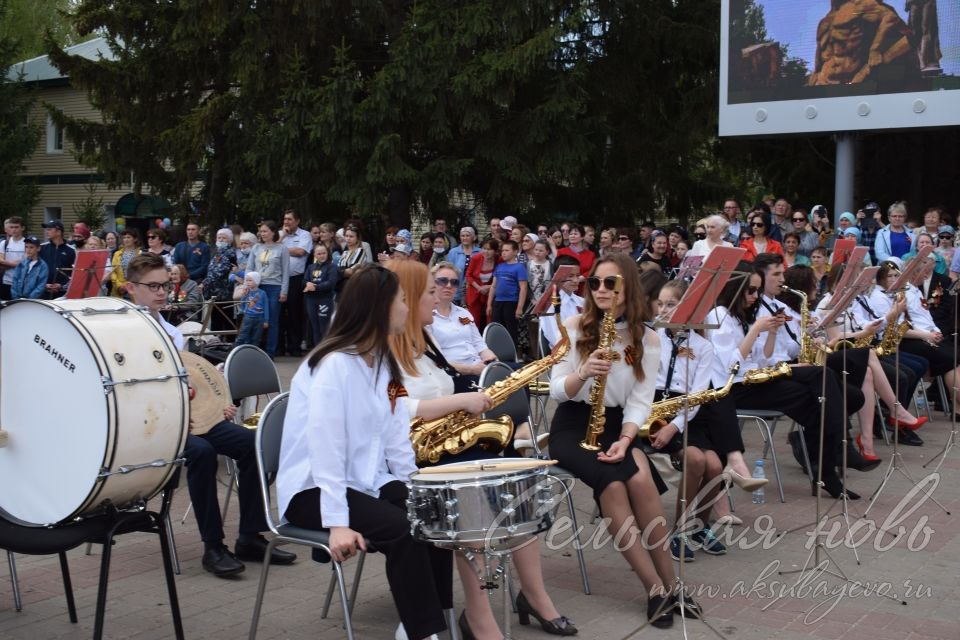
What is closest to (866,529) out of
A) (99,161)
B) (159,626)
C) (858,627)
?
(858,627)

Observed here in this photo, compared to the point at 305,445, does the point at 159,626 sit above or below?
below

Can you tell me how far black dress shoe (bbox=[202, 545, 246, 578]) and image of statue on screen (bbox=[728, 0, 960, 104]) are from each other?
14114mm

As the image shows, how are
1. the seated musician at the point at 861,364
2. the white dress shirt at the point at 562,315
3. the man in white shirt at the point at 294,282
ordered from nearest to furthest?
the seated musician at the point at 861,364 → the white dress shirt at the point at 562,315 → the man in white shirt at the point at 294,282

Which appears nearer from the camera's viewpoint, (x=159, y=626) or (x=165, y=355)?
(x=165, y=355)

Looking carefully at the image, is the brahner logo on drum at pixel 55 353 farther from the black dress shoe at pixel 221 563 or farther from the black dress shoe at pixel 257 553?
the black dress shoe at pixel 257 553

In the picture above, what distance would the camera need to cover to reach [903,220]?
14.0 m

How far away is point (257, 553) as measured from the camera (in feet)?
19.0

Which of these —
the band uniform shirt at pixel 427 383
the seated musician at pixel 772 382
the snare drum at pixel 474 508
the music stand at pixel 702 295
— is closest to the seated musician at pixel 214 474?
the band uniform shirt at pixel 427 383

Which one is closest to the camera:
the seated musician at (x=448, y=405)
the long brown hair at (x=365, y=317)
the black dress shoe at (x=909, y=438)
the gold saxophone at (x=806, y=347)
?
the long brown hair at (x=365, y=317)

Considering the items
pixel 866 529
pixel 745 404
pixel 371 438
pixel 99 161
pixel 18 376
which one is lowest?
pixel 866 529

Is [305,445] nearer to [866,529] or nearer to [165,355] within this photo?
[165,355]

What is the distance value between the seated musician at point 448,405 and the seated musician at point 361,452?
0.64ft

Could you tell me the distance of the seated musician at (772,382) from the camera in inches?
275

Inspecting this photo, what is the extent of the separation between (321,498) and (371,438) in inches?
13.1
